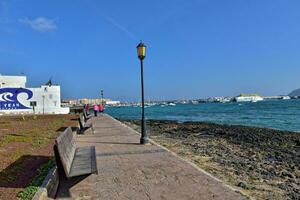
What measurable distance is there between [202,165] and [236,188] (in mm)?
2720

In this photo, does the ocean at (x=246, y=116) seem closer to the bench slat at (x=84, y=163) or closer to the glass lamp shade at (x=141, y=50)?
the glass lamp shade at (x=141, y=50)

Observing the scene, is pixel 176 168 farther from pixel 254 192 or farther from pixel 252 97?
pixel 252 97

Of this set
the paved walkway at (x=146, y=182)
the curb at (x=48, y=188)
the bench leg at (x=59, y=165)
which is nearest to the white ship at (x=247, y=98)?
the paved walkway at (x=146, y=182)

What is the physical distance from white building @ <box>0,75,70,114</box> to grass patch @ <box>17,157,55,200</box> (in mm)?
42770

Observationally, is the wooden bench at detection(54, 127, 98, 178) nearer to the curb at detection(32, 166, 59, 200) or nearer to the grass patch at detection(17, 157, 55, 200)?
the curb at detection(32, 166, 59, 200)

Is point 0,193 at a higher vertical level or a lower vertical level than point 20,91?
lower

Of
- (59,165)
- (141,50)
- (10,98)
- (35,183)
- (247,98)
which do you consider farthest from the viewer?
(247,98)

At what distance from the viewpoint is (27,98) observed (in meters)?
51.6

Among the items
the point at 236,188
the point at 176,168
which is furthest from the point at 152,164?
the point at 236,188

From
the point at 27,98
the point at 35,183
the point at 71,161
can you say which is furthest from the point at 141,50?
the point at 27,98

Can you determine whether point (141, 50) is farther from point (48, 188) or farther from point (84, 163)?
point (48, 188)

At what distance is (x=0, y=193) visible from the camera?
6.34m

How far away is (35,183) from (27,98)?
46.9 metres

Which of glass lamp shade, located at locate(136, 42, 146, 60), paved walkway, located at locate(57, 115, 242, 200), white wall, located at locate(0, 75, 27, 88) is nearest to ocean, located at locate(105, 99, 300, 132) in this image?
white wall, located at locate(0, 75, 27, 88)
